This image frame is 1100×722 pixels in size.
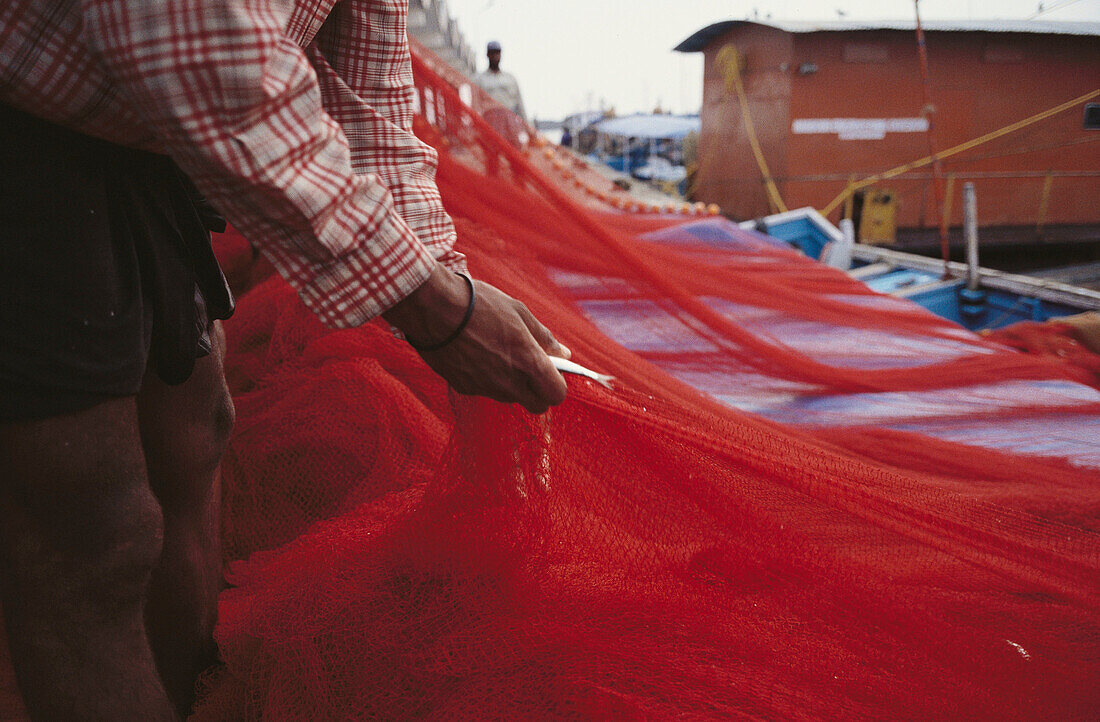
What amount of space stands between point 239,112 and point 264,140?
0.04 metres

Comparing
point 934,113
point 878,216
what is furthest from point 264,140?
point 934,113

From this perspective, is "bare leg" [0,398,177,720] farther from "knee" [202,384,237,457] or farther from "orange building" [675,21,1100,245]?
"orange building" [675,21,1100,245]

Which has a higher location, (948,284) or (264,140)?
(264,140)

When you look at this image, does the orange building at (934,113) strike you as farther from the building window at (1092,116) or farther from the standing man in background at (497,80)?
the standing man in background at (497,80)

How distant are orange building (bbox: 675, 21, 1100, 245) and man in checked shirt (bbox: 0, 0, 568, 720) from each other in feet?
36.7

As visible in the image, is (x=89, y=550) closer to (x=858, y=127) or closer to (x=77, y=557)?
(x=77, y=557)

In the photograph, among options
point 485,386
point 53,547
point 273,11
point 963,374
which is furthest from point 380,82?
point 963,374

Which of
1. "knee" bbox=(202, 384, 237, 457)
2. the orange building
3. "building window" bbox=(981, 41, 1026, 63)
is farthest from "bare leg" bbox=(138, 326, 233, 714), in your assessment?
"building window" bbox=(981, 41, 1026, 63)

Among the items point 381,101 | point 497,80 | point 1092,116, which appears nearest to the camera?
point 381,101

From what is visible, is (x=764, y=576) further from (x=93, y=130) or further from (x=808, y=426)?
(x=93, y=130)

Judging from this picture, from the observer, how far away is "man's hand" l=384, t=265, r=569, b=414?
0.95 metres

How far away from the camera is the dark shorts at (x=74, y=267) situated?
2.62ft

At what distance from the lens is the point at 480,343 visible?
0.99 m

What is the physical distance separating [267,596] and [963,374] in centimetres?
238
